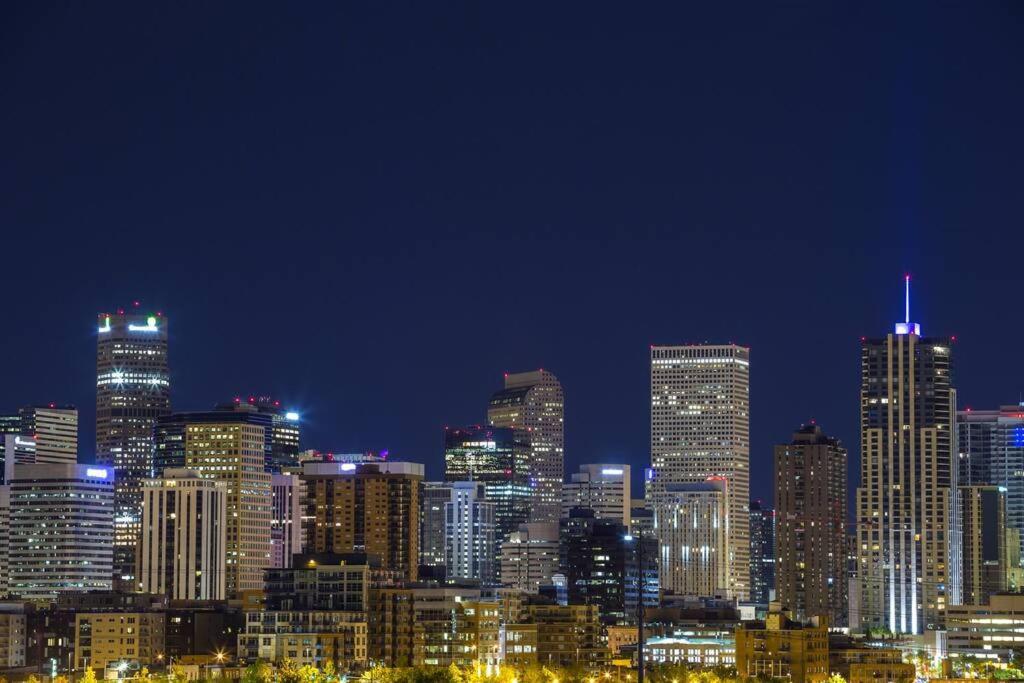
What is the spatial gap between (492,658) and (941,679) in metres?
37.9

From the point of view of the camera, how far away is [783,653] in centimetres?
18612

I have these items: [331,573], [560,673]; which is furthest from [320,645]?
[560,673]

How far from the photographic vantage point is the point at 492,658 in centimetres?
19500

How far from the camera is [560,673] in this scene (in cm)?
17550

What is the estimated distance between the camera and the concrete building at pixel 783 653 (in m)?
184

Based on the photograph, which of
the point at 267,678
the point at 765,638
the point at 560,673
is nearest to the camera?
the point at 267,678

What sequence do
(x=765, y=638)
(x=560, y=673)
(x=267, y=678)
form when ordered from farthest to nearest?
(x=765, y=638)
(x=560, y=673)
(x=267, y=678)

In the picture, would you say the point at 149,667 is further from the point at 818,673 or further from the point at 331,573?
the point at 818,673

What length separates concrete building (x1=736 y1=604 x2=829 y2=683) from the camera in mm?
183625

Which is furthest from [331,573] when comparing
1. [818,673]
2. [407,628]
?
[818,673]

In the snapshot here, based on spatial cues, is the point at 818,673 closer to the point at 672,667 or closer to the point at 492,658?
the point at 672,667

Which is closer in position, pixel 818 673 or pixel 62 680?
pixel 62 680

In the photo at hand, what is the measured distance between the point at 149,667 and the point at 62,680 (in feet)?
95.1

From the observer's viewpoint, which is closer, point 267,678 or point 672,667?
point 267,678
